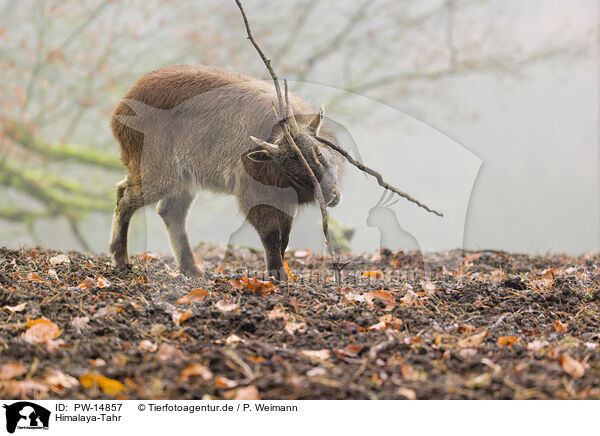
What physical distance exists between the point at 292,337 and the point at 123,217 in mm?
2798

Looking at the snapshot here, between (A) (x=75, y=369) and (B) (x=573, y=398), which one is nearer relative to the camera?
(B) (x=573, y=398)

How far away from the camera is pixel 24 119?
1032 cm

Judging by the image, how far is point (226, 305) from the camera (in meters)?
3.49

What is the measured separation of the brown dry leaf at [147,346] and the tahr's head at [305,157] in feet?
5.61

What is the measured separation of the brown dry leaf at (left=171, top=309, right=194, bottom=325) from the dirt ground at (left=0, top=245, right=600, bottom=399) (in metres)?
0.01

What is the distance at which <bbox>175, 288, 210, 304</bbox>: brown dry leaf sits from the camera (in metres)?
3.62

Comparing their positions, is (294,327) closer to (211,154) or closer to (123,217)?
(211,154)

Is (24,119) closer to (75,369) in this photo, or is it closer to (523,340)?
(75,369)

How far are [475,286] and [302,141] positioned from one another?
1.71 metres

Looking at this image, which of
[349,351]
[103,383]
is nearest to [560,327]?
[349,351]

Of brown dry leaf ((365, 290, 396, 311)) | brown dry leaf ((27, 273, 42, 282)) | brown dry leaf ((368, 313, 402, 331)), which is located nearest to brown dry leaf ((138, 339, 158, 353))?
brown dry leaf ((368, 313, 402, 331))
